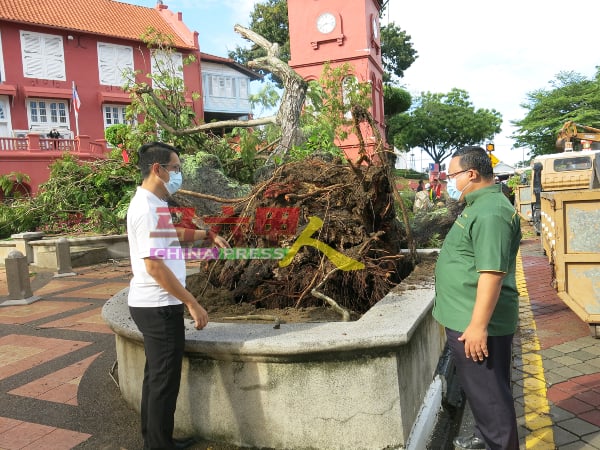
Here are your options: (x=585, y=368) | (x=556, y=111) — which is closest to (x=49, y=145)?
(x=585, y=368)

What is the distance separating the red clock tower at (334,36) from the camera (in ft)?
79.0

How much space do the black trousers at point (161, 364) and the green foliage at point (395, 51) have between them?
114 feet

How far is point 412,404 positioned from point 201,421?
4.04ft

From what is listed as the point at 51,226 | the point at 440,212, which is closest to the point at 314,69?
the point at 51,226

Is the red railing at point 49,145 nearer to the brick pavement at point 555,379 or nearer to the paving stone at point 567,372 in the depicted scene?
the brick pavement at point 555,379

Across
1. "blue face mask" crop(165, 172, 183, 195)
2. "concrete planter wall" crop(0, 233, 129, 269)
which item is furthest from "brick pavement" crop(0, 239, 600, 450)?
"concrete planter wall" crop(0, 233, 129, 269)

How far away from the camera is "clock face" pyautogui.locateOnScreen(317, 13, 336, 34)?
961 inches

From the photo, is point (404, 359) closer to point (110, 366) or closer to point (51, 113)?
point (110, 366)

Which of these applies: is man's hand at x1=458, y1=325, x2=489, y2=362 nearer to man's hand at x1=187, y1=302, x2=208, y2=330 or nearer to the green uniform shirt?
the green uniform shirt

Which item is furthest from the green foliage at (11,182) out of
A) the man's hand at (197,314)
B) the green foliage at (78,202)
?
the man's hand at (197,314)

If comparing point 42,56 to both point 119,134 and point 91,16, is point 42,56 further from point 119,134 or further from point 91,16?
point 119,134

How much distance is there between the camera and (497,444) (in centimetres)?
234

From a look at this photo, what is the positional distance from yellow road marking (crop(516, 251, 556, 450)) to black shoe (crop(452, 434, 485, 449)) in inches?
16.6

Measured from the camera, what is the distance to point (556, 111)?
31359mm
